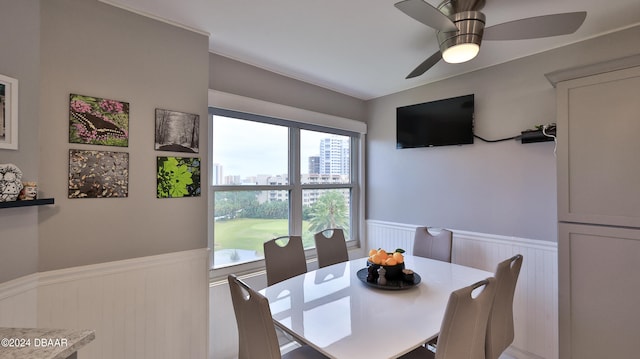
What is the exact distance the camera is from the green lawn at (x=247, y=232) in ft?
7.85

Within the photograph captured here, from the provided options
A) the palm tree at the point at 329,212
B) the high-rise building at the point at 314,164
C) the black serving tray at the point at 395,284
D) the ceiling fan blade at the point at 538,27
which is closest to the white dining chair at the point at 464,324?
→ the black serving tray at the point at 395,284

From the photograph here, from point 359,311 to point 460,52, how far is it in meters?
1.48

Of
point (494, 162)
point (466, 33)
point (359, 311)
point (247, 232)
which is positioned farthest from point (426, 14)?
point (247, 232)

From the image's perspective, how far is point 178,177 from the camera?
1.91 m

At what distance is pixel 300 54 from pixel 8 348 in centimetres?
226

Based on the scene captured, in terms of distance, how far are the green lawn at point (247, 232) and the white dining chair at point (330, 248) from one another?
52cm

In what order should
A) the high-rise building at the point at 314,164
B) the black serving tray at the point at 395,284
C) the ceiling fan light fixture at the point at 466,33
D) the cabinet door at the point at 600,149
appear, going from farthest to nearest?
the high-rise building at the point at 314,164 → the black serving tray at the point at 395,284 → the cabinet door at the point at 600,149 → the ceiling fan light fixture at the point at 466,33

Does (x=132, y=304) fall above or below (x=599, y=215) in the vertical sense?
below

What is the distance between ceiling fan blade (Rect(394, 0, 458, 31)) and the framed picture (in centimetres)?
181

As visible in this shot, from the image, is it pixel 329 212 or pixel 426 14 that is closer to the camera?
pixel 426 14

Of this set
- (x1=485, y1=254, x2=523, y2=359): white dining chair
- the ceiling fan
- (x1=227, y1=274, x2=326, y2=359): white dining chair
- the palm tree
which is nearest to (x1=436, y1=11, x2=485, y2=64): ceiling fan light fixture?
the ceiling fan

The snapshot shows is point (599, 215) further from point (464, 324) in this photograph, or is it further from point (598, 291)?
point (464, 324)

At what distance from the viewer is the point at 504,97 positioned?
8.16 feet

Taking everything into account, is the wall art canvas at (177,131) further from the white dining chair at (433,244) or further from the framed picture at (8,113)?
the white dining chair at (433,244)
